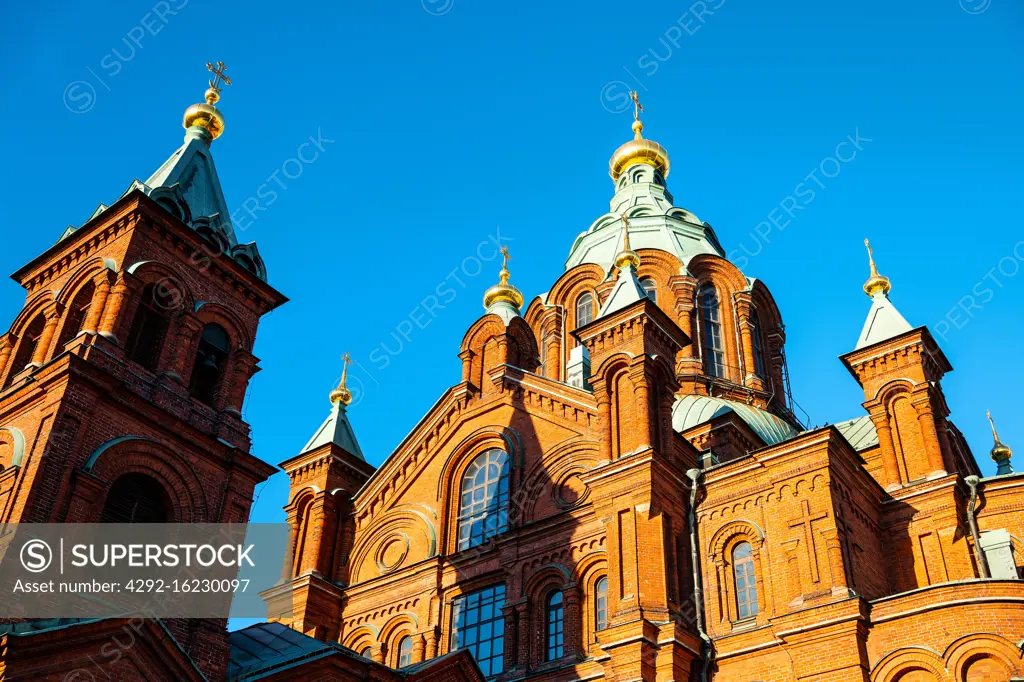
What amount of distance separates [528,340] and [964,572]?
36.2 feet

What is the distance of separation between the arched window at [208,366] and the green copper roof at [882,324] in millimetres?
13202

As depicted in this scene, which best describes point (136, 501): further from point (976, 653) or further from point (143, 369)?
point (976, 653)

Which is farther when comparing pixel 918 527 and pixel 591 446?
pixel 591 446

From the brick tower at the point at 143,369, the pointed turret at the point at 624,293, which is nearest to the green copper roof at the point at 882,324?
the pointed turret at the point at 624,293

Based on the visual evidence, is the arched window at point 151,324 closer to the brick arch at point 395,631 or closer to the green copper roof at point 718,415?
the brick arch at point 395,631

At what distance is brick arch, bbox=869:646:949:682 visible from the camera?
15.6 metres

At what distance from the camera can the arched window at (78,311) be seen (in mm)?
16844

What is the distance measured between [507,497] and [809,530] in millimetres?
6851

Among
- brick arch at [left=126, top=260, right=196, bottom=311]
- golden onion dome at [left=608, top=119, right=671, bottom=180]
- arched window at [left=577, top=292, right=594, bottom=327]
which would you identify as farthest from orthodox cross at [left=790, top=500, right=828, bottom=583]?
golden onion dome at [left=608, top=119, right=671, bottom=180]

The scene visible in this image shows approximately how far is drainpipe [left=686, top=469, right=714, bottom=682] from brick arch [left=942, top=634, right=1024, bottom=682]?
366cm

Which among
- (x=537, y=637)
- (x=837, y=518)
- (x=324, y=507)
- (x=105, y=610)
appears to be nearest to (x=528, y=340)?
(x=324, y=507)

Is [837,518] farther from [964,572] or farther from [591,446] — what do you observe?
[591,446]

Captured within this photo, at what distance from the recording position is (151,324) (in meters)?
17.0

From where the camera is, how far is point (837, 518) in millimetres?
17422
